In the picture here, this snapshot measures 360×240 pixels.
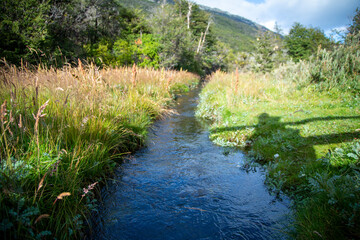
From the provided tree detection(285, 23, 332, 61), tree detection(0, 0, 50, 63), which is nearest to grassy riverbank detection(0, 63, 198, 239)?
tree detection(0, 0, 50, 63)

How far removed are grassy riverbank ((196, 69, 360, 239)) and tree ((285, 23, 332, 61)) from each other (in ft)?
120

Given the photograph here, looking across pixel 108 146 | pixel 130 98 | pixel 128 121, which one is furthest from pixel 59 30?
pixel 108 146

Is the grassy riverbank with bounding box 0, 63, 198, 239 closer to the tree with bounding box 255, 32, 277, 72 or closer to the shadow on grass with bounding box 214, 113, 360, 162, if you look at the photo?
the shadow on grass with bounding box 214, 113, 360, 162

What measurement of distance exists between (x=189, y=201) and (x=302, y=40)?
160 feet

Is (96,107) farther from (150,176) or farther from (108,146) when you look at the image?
(150,176)

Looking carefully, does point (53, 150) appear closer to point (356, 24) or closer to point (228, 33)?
point (356, 24)

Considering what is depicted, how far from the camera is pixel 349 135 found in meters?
3.51

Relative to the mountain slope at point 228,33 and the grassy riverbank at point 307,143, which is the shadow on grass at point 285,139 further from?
the mountain slope at point 228,33

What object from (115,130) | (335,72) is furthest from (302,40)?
(115,130)

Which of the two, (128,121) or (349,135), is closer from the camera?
(349,135)

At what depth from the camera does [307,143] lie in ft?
11.9

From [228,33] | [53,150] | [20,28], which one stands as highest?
[228,33]

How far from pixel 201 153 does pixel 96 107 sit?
2265 mm

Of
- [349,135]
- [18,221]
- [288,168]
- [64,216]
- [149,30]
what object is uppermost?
[149,30]
